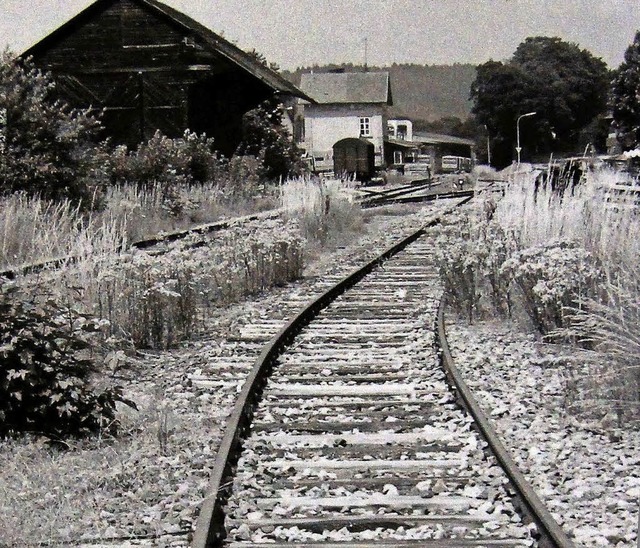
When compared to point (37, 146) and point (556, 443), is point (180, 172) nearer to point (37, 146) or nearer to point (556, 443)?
point (37, 146)

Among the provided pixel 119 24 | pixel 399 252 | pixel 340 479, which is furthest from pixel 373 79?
pixel 340 479

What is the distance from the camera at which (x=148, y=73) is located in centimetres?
3562

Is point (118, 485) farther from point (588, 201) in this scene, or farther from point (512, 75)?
point (512, 75)

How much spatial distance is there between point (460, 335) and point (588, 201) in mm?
2228

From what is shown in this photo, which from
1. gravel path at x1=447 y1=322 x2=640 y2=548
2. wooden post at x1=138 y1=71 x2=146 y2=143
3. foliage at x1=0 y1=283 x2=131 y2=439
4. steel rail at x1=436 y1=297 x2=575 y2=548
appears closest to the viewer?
steel rail at x1=436 y1=297 x2=575 y2=548

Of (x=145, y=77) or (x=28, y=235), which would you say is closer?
(x=28, y=235)

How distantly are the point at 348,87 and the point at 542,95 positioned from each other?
3511cm

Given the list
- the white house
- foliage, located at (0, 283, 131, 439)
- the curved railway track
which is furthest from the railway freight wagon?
foliage, located at (0, 283, 131, 439)

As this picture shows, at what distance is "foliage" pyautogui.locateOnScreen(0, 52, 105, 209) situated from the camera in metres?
19.1

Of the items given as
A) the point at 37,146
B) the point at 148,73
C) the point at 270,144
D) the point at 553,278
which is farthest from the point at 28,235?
the point at 270,144

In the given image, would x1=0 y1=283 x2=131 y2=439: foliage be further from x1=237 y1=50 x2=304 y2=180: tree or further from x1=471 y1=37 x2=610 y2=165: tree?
x1=237 y1=50 x2=304 y2=180: tree

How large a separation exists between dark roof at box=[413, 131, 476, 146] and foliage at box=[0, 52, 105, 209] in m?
95.7

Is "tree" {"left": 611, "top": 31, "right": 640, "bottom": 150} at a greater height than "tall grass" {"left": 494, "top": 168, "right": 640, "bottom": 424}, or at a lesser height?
greater

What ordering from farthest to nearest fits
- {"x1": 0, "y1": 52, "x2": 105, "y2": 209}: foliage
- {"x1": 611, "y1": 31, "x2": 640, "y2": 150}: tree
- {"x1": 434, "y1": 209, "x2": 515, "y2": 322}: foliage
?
1. {"x1": 611, "y1": 31, "x2": 640, "y2": 150}: tree
2. {"x1": 0, "y1": 52, "x2": 105, "y2": 209}: foliage
3. {"x1": 434, "y1": 209, "x2": 515, "y2": 322}: foliage
